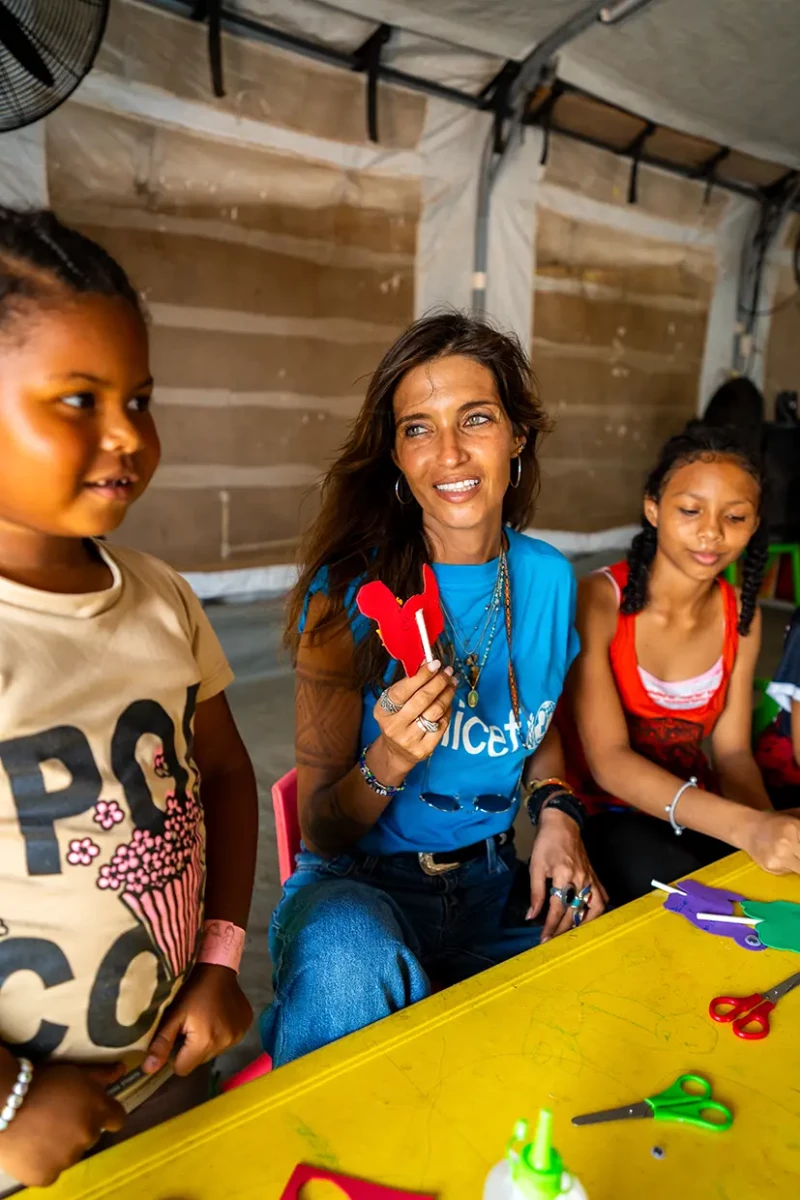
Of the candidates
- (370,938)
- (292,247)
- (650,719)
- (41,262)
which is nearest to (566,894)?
(370,938)

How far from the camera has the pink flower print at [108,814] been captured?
801mm

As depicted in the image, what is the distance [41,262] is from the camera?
73 cm

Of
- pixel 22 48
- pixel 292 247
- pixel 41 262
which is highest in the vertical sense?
pixel 22 48

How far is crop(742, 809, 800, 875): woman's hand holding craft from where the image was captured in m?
1.16

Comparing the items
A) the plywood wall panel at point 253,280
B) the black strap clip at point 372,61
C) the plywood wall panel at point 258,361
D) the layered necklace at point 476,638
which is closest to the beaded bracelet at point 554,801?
the layered necklace at point 476,638

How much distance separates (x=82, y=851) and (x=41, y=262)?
0.53 m

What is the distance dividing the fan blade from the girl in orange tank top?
5.66 ft

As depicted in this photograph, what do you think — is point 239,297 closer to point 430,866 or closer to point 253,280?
point 253,280

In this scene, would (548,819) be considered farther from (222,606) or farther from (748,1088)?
(222,606)

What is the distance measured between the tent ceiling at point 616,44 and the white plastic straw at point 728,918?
3.12 metres

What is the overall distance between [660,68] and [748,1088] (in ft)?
12.8

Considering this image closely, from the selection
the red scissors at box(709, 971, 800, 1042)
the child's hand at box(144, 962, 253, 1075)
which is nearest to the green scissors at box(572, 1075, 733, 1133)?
the red scissors at box(709, 971, 800, 1042)

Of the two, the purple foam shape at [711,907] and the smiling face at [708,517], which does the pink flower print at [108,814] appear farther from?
the smiling face at [708,517]

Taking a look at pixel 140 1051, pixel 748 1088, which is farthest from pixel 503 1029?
pixel 140 1051
